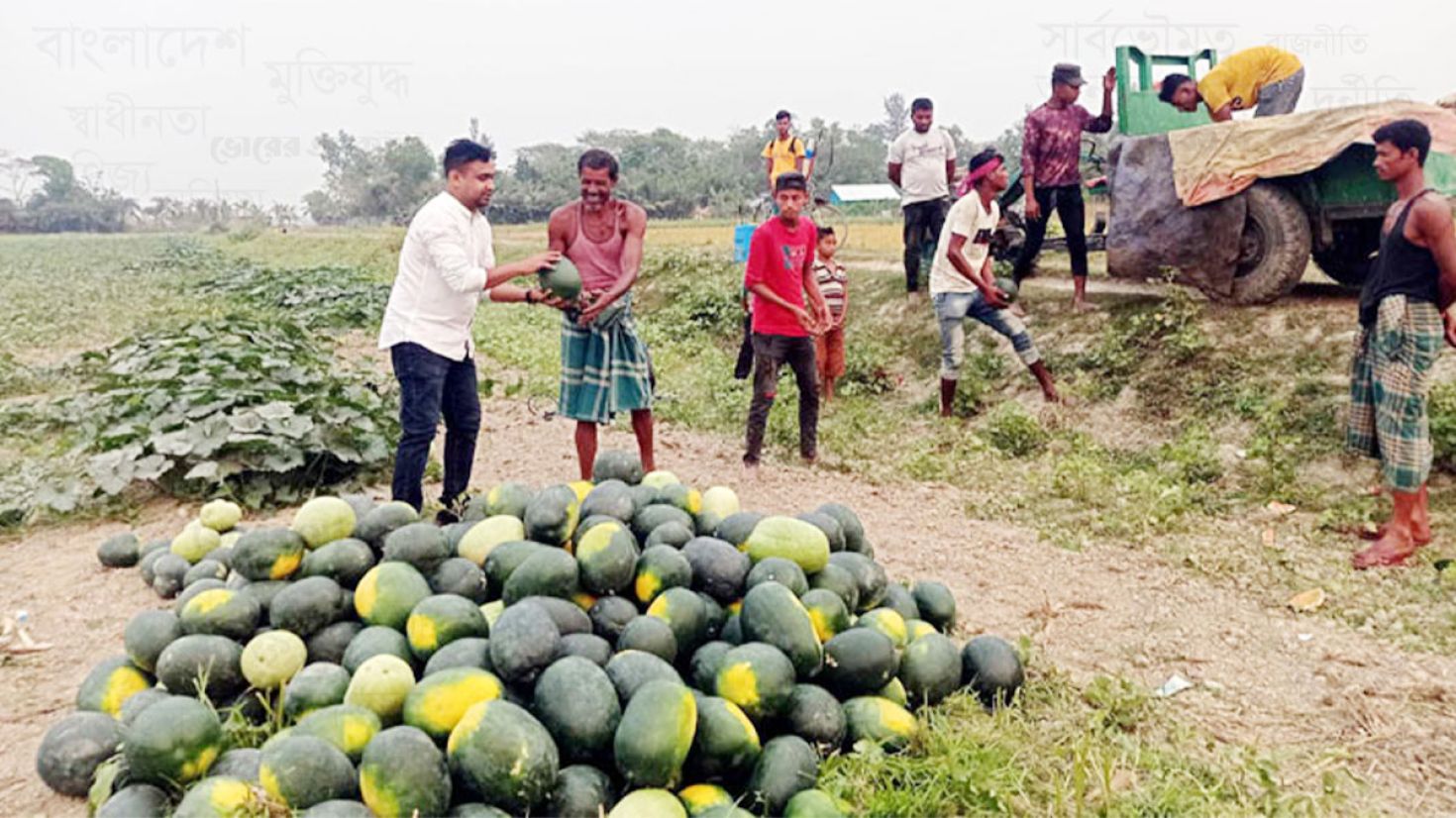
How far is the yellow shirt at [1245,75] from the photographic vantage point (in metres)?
8.27

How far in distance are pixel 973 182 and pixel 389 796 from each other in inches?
246

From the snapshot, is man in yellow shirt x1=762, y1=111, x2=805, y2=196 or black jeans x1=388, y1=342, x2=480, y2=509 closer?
black jeans x1=388, y1=342, x2=480, y2=509

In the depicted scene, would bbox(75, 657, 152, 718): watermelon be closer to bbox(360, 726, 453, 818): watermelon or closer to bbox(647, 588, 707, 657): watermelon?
bbox(360, 726, 453, 818): watermelon

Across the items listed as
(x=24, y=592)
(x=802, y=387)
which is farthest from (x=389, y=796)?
(x=802, y=387)

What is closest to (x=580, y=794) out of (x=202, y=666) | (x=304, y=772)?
(x=304, y=772)

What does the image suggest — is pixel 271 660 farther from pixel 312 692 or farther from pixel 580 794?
pixel 580 794

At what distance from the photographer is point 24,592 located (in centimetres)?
450

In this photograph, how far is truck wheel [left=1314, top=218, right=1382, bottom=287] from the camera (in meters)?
8.03

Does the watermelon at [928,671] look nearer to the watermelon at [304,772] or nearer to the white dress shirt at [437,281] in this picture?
the watermelon at [304,772]

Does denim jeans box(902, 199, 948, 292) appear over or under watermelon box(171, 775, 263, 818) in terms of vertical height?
over

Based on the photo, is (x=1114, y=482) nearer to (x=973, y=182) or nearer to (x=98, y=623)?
(x=973, y=182)

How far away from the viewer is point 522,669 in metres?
2.43

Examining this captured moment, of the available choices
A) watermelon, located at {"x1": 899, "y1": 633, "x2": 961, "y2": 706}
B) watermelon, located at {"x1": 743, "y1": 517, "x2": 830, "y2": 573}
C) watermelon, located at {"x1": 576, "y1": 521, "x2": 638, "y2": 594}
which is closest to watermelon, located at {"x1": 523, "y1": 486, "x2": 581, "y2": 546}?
watermelon, located at {"x1": 576, "y1": 521, "x2": 638, "y2": 594}

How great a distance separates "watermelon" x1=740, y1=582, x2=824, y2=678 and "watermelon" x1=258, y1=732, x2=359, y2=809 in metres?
1.17
